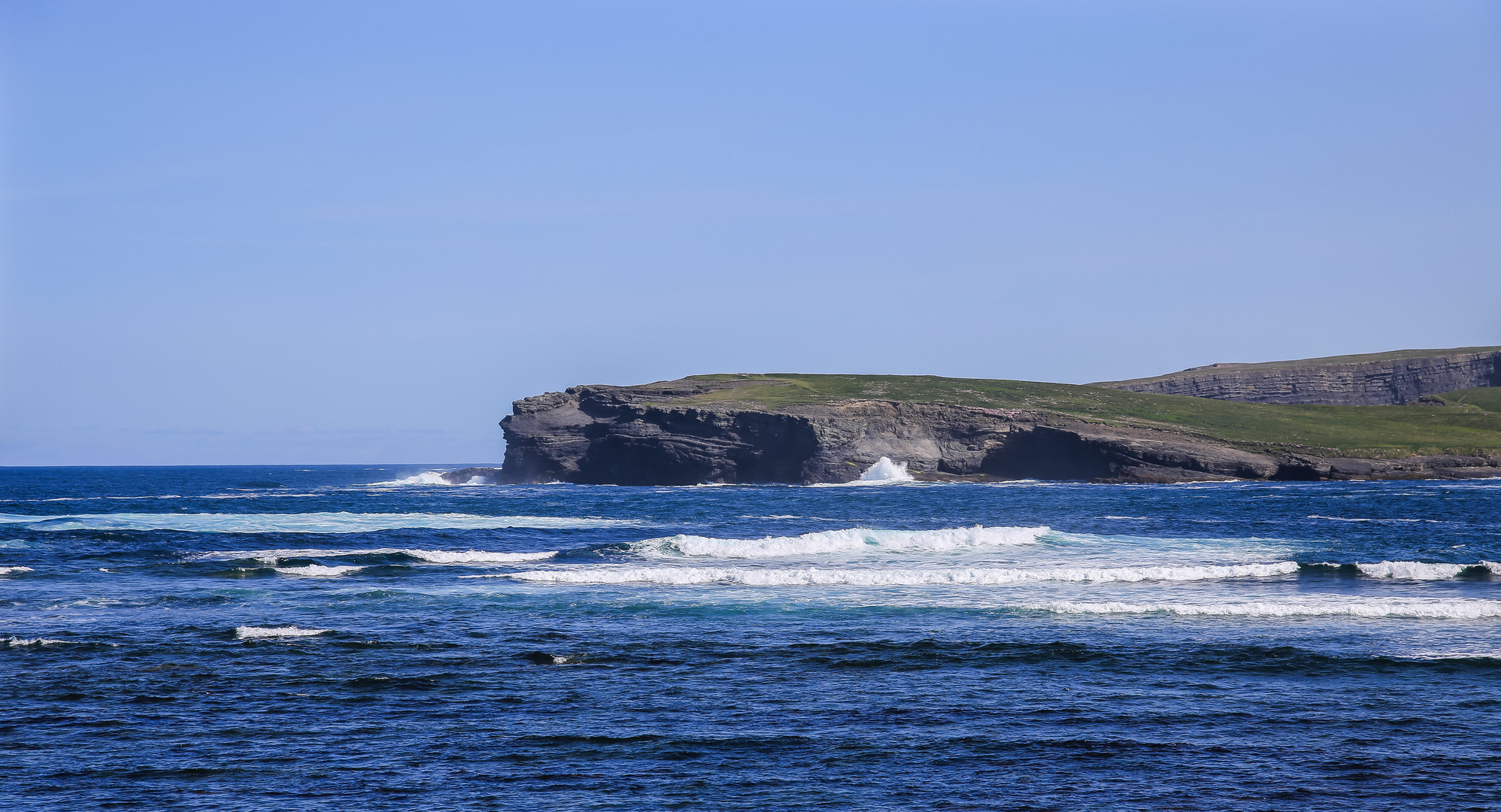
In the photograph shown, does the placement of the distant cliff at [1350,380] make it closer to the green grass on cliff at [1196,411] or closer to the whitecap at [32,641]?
the green grass on cliff at [1196,411]

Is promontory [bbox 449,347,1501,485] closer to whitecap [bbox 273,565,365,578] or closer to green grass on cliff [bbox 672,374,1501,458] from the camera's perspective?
green grass on cliff [bbox 672,374,1501,458]

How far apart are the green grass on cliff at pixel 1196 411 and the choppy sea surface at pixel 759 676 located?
72.3 metres

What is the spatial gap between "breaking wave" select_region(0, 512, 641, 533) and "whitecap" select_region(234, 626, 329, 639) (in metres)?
26.6

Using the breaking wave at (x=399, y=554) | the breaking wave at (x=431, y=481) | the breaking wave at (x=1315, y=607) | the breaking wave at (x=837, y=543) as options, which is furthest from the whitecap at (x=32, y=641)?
the breaking wave at (x=431, y=481)

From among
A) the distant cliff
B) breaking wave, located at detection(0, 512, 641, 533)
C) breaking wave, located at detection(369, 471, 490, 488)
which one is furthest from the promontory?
breaking wave, located at detection(0, 512, 641, 533)

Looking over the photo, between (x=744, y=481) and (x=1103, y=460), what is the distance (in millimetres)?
35822

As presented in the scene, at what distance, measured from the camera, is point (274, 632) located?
70.7ft

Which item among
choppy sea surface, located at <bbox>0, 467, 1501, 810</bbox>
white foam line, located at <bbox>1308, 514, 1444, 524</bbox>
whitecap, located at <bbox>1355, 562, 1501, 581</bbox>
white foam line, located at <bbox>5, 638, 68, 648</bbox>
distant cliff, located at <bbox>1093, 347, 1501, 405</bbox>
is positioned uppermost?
distant cliff, located at <bbox>1093, 347, 1501, 405</bbox>

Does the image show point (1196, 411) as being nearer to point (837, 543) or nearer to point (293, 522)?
point (837, 543)

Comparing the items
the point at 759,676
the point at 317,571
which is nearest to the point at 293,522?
the point at 317,571

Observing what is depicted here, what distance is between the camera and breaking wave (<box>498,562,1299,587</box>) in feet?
98.0

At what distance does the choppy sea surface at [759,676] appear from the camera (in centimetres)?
1202

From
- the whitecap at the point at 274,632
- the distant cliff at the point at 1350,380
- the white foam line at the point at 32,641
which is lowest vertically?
the whitecap at the point at 274,632

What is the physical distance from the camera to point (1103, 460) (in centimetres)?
9962
